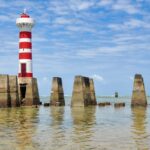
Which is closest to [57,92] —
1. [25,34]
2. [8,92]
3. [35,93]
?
[35,93]

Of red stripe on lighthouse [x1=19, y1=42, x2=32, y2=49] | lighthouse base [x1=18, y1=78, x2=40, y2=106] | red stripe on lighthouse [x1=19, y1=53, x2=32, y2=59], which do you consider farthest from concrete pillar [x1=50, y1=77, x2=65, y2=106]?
red stripe on lighthouse [x1=19, y1=42, x2=32, y2=49]

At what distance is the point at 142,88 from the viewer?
4619cm

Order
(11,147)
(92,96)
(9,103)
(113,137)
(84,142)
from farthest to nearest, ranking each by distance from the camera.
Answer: (92,96)
(9,103)
(113,137)
(84,142)
(11,147)

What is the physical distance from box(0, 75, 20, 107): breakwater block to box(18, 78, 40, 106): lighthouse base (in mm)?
4214

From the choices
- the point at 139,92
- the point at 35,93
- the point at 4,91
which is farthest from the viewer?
the point at 35,93

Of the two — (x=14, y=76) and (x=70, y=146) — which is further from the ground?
(x=14, y=76)

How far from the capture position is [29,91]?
161ft

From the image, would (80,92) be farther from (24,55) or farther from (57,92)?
(24,55)

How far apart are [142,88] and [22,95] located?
1614cm

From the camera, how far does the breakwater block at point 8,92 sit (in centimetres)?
4278

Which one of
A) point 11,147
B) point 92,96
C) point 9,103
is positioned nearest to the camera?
point 11,147

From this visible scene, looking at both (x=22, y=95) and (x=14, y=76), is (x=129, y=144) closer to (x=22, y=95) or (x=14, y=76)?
(x=14, y=76)

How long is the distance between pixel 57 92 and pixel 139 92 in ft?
33.8

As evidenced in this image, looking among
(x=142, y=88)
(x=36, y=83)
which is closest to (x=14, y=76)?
(x=36, y=83)
